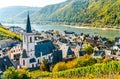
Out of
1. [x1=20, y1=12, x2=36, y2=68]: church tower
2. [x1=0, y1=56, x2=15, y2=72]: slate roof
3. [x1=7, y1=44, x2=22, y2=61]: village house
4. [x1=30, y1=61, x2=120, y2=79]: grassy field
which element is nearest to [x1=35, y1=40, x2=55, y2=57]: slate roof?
[x1=20, y1=12, x2=36, y2=68]: church tower

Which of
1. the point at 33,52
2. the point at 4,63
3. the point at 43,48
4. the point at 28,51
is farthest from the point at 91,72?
the point at 43,48

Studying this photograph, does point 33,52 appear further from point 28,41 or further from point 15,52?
point 15,52

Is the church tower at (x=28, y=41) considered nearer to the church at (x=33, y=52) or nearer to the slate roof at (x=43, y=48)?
the church at (x=33, y=52)

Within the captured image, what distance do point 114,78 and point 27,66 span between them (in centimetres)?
1558

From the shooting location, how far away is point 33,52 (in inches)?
1670

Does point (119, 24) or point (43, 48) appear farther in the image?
point (119, 24)

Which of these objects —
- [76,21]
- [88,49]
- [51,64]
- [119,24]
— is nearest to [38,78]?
[51,64]

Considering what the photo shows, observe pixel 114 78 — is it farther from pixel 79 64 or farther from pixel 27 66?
pixel 27 66

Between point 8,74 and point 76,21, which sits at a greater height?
point 8,74

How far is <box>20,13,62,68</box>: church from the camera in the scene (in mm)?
41062

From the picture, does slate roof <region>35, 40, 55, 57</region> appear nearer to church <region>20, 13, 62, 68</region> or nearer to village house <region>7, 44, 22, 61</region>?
church <region>20, 13, 62, 68</region>

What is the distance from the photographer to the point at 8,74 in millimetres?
27781

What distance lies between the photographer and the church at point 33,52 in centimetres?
4106

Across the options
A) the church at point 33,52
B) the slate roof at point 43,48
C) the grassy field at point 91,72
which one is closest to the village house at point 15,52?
the slate roof at point 43,48
